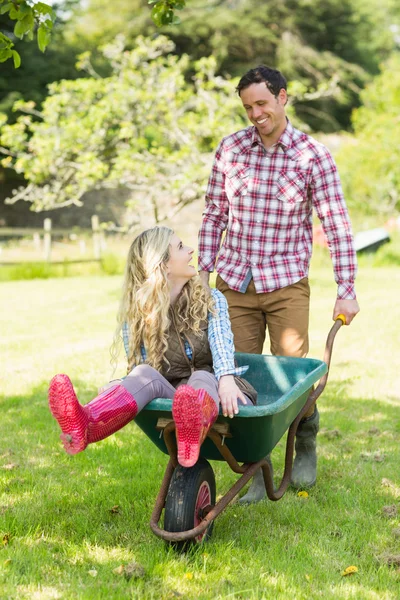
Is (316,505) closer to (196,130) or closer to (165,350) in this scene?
(165,350)

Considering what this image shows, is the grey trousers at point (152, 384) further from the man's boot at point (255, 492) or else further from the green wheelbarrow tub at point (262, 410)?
the man's boot at point (255, 492)

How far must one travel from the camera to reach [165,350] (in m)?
2.84

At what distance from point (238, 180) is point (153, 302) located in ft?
2.94

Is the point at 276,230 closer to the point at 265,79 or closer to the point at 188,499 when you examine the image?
the point at 265,79

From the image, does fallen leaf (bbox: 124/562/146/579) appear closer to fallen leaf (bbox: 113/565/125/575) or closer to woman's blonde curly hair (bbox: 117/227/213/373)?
fallen leaf (bbox: 113/565/125/575)

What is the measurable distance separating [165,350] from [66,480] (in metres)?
1.10

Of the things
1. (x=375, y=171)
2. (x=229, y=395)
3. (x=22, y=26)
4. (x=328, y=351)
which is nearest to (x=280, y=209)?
(x=328, y=351)

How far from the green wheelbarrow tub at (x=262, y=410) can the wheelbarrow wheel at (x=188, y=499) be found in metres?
0.13

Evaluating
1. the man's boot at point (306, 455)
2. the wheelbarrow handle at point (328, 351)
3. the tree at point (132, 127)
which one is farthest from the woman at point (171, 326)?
the tree at point (132, 127)

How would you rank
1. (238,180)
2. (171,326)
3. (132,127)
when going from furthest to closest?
(132,127) < (238,180) < (171,326)

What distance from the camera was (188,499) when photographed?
2.56 meters

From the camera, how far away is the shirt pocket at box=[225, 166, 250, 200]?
135 inches

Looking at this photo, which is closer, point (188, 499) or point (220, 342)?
point (188, 499)

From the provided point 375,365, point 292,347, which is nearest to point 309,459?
point 292,347
